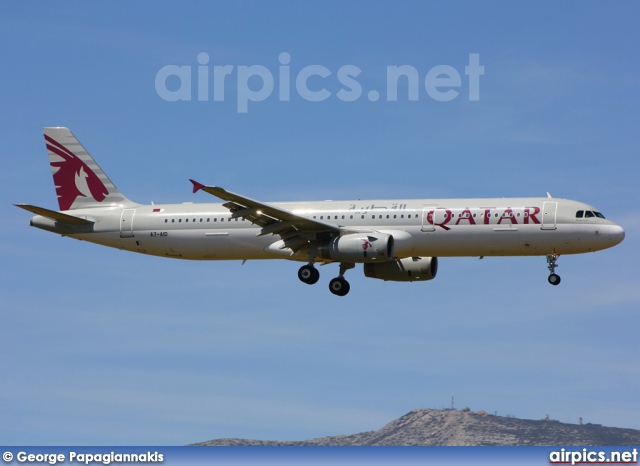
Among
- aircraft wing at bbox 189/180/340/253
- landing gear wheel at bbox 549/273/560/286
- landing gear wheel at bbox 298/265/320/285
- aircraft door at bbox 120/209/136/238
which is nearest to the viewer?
aircraft wing at bbox 189/180/340/253

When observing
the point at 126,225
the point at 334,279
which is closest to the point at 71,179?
the point at 126,225

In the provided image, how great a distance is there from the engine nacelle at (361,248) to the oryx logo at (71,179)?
16.0 meters

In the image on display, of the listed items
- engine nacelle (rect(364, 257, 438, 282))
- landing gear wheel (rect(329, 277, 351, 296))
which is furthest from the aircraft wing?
engine nacelle (rect(364, 257, 438, 282))

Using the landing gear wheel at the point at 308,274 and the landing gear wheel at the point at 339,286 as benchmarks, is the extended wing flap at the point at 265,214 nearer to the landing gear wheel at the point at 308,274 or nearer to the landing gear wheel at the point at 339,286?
the landing gear wheel at the point at 308,274

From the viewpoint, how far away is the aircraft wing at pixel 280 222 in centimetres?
5712

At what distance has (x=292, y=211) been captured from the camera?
6150cm

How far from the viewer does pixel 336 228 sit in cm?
5878

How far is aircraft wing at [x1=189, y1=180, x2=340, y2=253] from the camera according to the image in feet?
187

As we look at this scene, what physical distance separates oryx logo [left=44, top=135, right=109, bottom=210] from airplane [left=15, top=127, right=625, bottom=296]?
0.20 feet

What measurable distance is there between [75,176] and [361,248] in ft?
65.7

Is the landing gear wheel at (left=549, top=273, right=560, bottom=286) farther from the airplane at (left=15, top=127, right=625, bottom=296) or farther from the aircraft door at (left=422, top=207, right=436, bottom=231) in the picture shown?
the aircraft door at (left=422, top=207, right=436, bottom=231)

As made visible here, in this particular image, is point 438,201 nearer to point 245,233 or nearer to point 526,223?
point 526,223

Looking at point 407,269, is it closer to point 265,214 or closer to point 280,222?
point 280,222

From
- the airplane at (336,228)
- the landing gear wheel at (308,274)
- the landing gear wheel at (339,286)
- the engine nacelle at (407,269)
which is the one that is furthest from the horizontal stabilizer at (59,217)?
the engine nacelle at (407,269)
